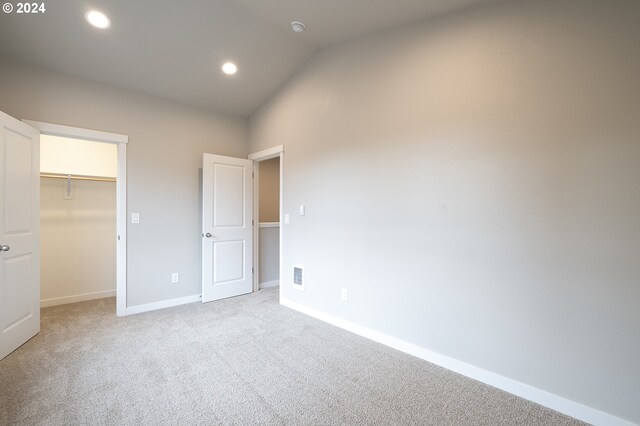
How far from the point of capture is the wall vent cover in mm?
3645

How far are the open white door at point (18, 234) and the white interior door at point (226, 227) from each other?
1612 millimetres

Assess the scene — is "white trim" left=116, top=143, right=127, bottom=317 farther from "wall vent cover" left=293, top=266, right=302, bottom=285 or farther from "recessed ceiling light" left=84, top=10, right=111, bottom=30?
"wall vent cover" left=293, top=266, right=302, bottom=285

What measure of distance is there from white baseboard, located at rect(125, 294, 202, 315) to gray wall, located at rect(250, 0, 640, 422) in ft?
6.80

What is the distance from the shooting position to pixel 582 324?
1.78 meters

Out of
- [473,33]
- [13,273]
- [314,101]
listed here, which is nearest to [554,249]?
[473,33]

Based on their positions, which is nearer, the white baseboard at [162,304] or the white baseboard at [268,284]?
the white baseboard at [162,304]

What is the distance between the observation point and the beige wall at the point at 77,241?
3797 millimetres

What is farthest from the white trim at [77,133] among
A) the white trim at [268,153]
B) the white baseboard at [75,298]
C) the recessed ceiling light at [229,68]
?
the white baseboard at [75,298]

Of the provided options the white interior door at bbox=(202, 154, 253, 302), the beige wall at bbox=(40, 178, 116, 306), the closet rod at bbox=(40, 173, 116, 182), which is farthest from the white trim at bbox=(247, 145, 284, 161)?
the beige wall at bbox=(40, 178, 116, 306)

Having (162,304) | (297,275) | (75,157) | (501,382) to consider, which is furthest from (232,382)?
(75,157)

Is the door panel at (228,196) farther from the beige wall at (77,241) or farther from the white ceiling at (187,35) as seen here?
the beige wall at (77,241)

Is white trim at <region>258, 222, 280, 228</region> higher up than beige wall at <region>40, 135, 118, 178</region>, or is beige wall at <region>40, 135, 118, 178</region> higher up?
beige wall at <region>40, 135, 118, 178</region>

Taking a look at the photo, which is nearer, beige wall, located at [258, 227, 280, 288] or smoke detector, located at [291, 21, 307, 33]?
smoke detector, located at [291, 21, 307, 33]

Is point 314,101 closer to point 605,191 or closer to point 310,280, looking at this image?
point 310,280
